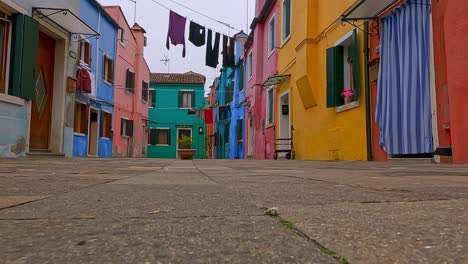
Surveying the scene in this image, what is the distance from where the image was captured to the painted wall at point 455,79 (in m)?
4.94

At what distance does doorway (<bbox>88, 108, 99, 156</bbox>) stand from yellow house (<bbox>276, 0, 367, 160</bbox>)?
6.41 m

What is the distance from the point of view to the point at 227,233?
3.53 ft

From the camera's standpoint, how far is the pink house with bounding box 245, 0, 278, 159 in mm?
14172

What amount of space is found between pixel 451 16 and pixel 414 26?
88 cm

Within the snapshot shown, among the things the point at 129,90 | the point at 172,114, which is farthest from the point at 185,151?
the point at 172,114

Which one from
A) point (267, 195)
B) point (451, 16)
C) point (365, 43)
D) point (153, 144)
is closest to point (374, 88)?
point (365, 43)

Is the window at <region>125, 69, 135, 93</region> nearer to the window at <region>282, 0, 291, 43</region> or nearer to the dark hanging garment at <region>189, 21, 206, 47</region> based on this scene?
the dark hanging garment at <region>189, 21, 206, 47</region>

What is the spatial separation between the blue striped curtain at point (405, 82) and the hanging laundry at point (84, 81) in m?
8.51

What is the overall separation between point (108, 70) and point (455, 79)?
13.5 metres

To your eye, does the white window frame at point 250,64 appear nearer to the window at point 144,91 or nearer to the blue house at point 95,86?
the blue house at point 95,86

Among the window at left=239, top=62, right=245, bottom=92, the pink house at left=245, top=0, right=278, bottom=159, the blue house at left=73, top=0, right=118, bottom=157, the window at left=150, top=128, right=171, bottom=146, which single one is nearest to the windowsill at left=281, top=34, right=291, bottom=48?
the pink house at left=245, top=0, right=278, bottom=159

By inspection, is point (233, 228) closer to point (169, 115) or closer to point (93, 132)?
point (93, 132)

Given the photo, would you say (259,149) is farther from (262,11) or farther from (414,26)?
(414,26)

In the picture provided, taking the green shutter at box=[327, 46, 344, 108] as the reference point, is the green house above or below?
above
